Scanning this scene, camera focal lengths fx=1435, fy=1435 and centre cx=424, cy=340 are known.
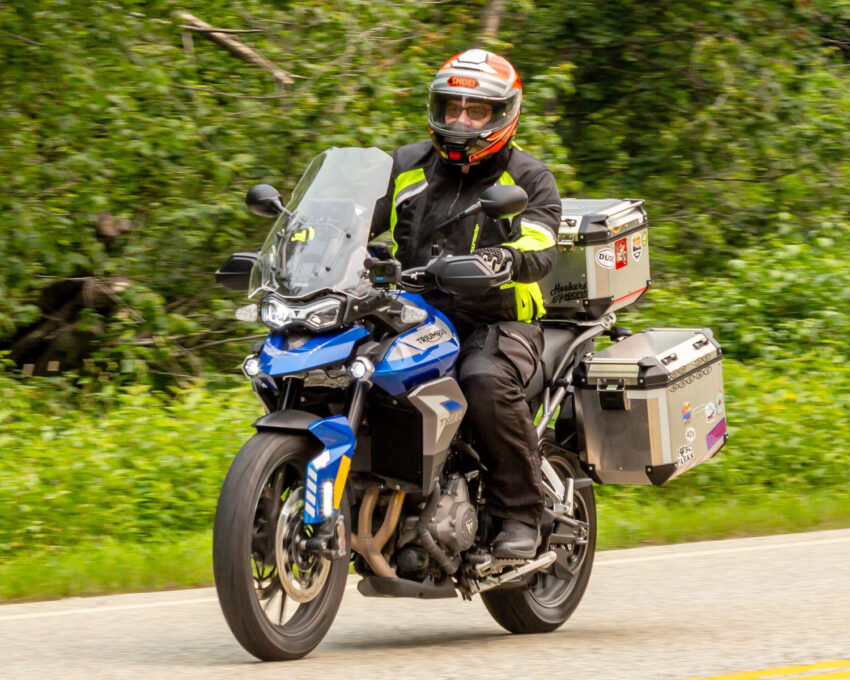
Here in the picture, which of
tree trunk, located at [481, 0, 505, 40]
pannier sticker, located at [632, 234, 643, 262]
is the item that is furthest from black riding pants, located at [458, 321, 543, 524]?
tree trunk, located at [481, 0, 505, 40]

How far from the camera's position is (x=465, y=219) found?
19.6 ft

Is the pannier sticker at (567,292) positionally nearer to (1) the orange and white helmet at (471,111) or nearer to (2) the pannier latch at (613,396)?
(2) the pannier latch at (613,396)

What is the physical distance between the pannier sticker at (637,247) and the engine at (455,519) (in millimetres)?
1690

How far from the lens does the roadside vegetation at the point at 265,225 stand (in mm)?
9023

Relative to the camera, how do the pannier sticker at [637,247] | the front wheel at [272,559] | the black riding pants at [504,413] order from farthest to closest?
the pannier sticker at [637,247] < the black riding pants at [504,413] < the front wheel at [272,559]

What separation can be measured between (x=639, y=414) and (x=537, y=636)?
1.09 m

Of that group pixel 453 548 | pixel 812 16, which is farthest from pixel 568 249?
pixel 812 16

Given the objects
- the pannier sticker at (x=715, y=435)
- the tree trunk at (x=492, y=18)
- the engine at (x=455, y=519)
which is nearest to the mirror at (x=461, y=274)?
the engine at (x=455, y=519)

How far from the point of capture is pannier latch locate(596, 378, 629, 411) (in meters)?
6.46

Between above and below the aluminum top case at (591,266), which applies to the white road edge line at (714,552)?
below

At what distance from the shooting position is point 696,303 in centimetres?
1263

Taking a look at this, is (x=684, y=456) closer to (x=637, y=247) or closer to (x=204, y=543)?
(x=637, y=247)

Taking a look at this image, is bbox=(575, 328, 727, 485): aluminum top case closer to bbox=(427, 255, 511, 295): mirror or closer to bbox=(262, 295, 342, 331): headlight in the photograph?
bbox=(427, 255, 511, 295): mirror

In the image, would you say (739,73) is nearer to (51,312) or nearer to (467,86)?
(51,312)
